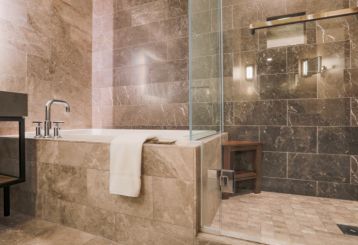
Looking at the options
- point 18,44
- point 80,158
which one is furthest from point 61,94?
point 80,158

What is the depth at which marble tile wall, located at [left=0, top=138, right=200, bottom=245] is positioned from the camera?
113 centimetres

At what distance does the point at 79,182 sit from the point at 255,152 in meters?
1.52

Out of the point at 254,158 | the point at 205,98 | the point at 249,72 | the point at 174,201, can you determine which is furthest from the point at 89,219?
the point at 249,72

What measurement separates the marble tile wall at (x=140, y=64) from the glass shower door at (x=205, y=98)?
761mm

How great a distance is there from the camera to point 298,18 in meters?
1.88

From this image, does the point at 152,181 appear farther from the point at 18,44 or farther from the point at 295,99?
the point at 18,44

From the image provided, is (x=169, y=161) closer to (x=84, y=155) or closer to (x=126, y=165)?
(x=126, y=165)

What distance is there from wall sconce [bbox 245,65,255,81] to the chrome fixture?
0.33 metres

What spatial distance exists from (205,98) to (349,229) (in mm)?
1173

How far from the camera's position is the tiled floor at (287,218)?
3.96 feet

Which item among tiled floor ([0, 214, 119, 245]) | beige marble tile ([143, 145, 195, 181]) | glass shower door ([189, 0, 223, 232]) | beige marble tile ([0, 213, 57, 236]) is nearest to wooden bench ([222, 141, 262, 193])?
glass shower door ([189, 0, 223, 232])

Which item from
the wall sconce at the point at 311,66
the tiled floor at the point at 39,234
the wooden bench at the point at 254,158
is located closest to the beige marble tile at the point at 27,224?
the tiled floor at the point at 39,234

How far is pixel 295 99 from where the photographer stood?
1.99 metres

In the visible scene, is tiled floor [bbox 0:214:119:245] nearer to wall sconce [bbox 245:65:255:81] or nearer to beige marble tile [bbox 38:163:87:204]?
beige marble tile [bbox 38:163:87:204]
